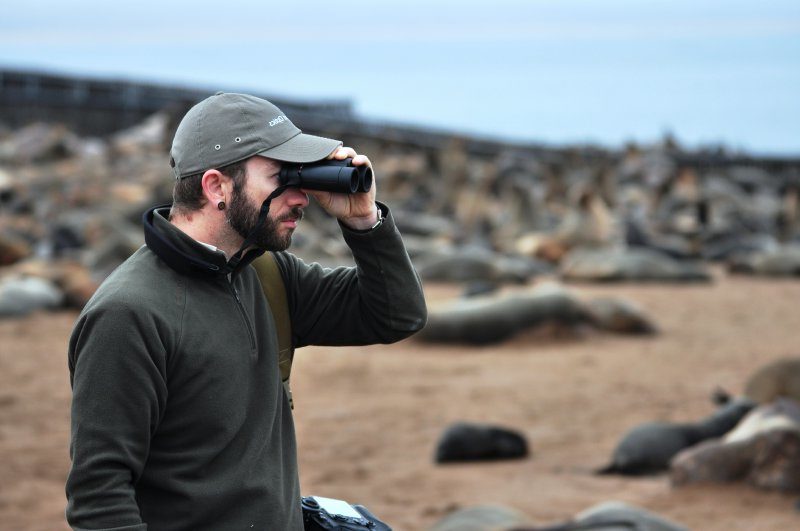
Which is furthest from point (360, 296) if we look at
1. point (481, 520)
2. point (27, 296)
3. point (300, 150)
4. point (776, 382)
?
point (27, 296)

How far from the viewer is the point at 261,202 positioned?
9.86ft

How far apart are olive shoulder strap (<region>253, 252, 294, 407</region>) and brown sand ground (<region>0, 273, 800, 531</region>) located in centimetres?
333

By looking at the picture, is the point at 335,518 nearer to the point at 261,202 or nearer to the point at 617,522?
the point at 261,202

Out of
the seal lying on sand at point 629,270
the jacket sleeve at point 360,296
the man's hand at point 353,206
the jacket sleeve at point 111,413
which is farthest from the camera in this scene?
the seal lying on sand at point 629,270

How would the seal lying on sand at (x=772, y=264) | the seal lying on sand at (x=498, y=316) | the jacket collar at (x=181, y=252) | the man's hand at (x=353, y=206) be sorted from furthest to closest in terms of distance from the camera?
1. the seal lying on sand at (x=772, y=264)
2. the seal lying on sand at (x=498, y=316)
3. the man's hand at (x=353, y=206)
4. the jacket collar at (x=181, y=252)

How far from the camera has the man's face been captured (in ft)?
9.83

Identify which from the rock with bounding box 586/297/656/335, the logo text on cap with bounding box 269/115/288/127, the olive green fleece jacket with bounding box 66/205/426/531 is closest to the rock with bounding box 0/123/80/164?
the rock with bounding box 586/297/656/335

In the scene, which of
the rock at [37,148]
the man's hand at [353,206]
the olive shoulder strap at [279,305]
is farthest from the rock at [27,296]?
the rock at [37,148]

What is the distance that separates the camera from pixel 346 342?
3551 millimetres

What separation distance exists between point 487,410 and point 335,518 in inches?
240

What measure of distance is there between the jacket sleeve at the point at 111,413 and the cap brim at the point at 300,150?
519mm

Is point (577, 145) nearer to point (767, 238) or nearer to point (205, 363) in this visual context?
point (767, 238)

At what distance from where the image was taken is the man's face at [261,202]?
2996 mm

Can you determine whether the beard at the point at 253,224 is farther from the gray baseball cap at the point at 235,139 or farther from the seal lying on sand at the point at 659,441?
the seal lying on sand at the point at 659,441
